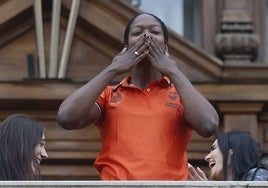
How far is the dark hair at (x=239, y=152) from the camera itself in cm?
820

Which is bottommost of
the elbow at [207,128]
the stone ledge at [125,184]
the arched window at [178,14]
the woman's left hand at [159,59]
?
the stone ledge at [125,184]

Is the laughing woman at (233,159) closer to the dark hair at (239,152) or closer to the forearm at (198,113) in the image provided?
the dark hair at (239,152)

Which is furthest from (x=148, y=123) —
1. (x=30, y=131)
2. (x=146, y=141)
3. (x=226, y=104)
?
(x=226, y=104)

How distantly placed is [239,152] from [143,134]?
1.02m

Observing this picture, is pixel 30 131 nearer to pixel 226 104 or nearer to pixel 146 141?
pixel 146 141

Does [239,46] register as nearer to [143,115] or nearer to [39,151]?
[39,151]

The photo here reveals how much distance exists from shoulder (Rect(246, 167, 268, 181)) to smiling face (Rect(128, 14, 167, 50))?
83 centimetres

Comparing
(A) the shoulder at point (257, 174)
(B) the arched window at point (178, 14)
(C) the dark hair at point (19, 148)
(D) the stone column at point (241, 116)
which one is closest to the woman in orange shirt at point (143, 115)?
(C) the dark hair at point (19, 148)

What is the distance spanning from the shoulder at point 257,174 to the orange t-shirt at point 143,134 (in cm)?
49

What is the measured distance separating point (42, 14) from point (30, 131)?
18.4ft

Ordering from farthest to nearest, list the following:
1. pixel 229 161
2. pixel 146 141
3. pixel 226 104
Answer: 1. pixel 226 104
2. pixel 229 161
3. pixel 146 141

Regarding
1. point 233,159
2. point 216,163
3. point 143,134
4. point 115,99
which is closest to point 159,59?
point 115,99

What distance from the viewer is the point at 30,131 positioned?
7836 millimetres

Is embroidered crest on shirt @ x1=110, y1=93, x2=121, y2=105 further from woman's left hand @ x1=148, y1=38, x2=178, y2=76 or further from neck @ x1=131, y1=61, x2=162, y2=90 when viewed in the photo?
woman's left hand @ x1=148, y1=38, x2=178, y2=76
